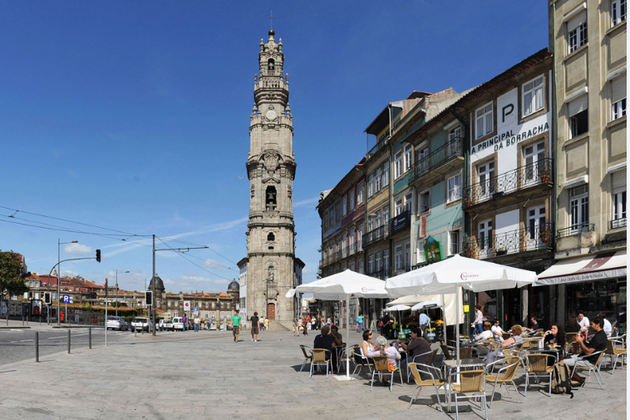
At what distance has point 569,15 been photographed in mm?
22547

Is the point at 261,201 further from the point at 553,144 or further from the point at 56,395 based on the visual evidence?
the point at 56,395

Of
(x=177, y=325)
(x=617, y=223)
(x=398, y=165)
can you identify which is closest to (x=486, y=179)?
(x=617, y=223)

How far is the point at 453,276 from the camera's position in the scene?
35.8ft

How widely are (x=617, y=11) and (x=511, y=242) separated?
32.0 ft

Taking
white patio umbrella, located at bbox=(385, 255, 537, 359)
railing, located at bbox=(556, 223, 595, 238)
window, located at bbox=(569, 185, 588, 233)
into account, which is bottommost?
white patio umbrella, located at bbox=(385, 255, 537, 359)

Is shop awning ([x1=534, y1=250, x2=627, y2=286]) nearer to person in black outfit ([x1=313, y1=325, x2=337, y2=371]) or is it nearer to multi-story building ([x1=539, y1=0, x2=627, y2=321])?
multi-story building ([x1=539, y1=0, x2=627, y2=321])

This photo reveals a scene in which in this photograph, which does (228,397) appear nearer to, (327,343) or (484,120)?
(327,343)

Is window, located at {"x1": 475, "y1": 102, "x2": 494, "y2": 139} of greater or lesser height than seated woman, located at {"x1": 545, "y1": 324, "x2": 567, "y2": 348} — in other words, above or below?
above

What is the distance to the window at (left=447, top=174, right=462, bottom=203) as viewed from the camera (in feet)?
97.8

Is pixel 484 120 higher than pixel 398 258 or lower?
higher

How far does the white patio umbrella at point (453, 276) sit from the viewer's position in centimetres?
1091

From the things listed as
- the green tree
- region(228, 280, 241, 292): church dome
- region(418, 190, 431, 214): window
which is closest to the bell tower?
the green tree

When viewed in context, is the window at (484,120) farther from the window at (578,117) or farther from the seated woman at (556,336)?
the seated woman at (556,336)

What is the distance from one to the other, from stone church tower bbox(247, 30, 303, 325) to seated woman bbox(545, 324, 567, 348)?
68.4 metres
